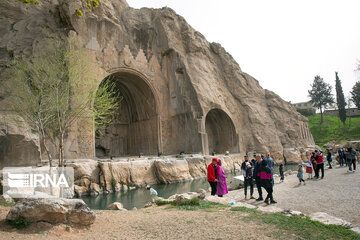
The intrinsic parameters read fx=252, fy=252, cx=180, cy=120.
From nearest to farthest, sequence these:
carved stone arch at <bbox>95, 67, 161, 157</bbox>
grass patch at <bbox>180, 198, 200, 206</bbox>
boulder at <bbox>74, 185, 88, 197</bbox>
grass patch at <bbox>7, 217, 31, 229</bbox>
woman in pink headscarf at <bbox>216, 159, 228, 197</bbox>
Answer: grass patch at <bbox>7, 217, 31, 229</bbox>, grass patch at <bbox>180, 198, 200, 206</bbox>, woman in pink headscarf at <bbox>216, 159, 228, 197</bbox>, boulder at <bbox>74, 185, 88, 197</bbox>, carved stone arch at <bbox>95, 67, 161, 157</bbox>

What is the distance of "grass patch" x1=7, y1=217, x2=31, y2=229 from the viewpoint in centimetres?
515

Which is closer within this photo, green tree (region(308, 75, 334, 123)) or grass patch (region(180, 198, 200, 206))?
grass patch (region(180, 198, 200, 206))

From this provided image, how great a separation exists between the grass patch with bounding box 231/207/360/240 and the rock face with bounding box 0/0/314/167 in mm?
12040

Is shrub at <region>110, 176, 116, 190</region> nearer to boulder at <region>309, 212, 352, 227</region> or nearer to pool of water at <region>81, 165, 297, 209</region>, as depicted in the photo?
pool of water at <region>81, 165, 297, 209</region>

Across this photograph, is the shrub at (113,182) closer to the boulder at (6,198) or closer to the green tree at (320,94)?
the boulder at (6,198)

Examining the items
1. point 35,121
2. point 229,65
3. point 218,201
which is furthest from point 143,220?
point 229,65

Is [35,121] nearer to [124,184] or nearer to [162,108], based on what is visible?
[124,184]

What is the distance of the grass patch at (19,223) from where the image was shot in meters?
5.15

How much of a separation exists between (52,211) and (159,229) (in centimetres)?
231

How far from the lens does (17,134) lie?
42.9ft

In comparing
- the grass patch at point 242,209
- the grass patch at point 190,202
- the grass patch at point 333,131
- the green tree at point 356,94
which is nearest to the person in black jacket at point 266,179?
the grass patch at point 242,209

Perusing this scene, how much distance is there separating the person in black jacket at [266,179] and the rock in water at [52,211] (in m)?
5.75

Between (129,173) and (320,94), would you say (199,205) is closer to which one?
(129,173)

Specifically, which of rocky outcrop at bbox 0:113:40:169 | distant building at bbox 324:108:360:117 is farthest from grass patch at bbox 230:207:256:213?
distant building at bbox 324:108:360:117
